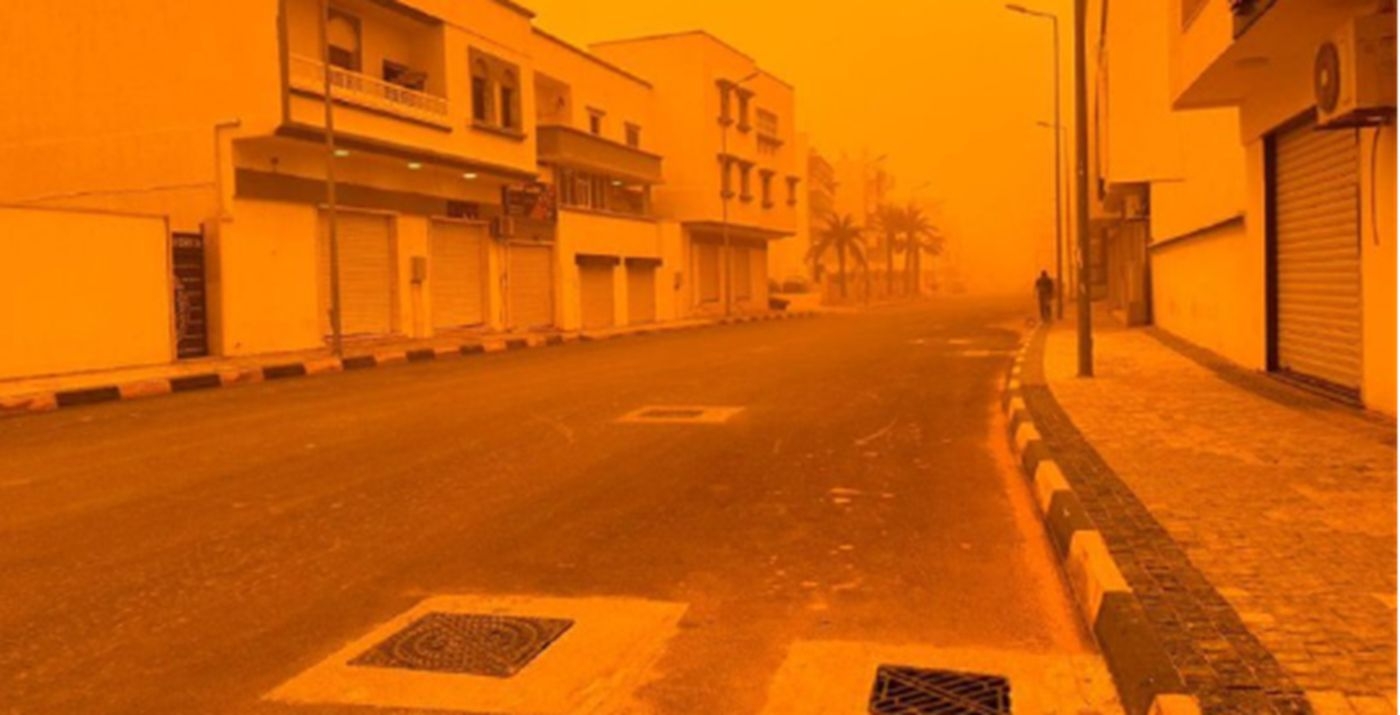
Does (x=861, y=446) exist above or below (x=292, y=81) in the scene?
below

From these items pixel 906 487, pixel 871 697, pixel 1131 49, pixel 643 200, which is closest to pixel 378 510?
pixel 906 487

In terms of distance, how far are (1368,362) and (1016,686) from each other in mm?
7673

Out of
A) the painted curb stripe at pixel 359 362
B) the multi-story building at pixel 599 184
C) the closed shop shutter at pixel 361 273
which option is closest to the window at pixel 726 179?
the multi-story building at pixel 599 184

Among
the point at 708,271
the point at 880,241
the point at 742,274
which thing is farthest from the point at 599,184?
the point at 880,241

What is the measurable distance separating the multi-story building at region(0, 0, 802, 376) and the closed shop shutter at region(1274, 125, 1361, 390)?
1654 cm

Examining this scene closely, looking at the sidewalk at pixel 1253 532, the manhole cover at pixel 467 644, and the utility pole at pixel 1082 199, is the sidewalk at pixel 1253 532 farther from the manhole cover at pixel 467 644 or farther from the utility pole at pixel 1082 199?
the utility pole at pixel 1082 199

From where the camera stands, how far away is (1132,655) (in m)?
3.85

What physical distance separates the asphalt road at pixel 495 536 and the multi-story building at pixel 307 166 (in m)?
10.1

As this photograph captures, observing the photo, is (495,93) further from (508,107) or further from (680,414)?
(680,414)

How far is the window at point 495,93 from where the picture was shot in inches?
1191

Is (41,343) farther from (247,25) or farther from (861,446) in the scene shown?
(861,446)

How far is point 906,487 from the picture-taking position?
24.9ft

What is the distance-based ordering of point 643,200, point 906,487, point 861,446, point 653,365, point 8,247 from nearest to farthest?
point 906,487, point 861,446, point 8,247, point 653,365, point 643,200

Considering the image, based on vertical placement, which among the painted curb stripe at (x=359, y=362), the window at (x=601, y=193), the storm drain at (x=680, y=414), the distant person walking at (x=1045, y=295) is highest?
the window at (x=601, y=193)
